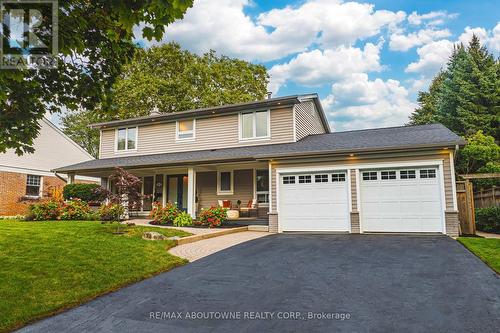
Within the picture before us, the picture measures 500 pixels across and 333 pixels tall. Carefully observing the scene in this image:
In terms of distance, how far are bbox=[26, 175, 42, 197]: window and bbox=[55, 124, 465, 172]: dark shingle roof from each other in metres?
5.01

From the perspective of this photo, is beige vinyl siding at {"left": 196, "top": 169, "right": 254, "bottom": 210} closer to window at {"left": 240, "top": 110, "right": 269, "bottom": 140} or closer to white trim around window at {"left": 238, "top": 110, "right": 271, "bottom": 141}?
white trim around window at {"left": 238, "top": 110, "right": 271, "bottom": 141}

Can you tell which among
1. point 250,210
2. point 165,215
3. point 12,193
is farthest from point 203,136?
point 12,193

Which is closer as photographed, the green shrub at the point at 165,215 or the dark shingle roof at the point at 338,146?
the dark shingle roof at the point at 338,146

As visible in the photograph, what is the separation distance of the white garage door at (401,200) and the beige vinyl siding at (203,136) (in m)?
4.78

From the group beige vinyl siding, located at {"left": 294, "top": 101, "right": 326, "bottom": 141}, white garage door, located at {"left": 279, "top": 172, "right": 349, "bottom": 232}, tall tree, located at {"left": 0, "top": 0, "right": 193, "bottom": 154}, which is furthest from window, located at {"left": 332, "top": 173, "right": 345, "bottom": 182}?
tall tree, located at {"left": 0, "top": 0, "right": 193, "bottom": 154}

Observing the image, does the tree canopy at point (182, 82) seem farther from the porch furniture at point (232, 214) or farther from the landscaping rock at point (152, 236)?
the landscaping rock at point (152, 236)

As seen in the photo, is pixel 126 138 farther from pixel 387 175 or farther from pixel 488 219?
pixel 488 219

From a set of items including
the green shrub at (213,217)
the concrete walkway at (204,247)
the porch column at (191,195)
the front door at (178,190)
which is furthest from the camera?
the front door at (178,190)

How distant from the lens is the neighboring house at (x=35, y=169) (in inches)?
750

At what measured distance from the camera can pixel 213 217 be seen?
12.8 m

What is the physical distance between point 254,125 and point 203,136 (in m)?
2.87

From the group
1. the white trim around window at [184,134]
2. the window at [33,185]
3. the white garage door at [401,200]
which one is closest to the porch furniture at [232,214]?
the white trim around window at [184,134]

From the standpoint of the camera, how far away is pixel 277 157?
Result: 12.1 metres

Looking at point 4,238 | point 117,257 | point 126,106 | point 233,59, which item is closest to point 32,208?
point 4,238
